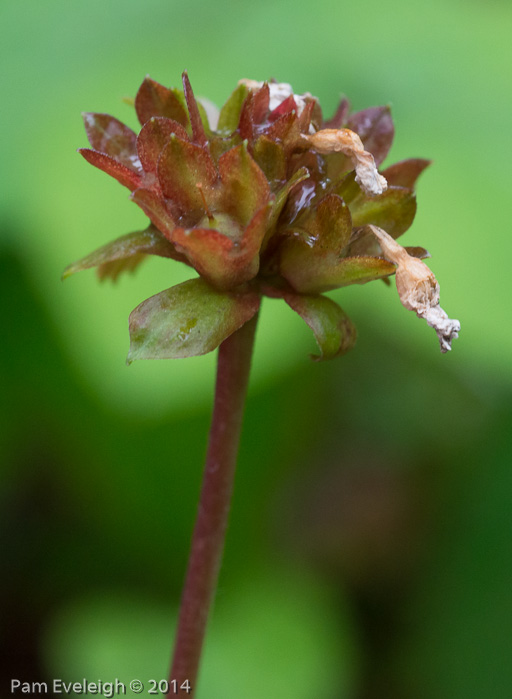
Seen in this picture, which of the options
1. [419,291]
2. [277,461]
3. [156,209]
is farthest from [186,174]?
[277,461]

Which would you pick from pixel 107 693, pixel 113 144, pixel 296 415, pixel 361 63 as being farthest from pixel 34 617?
pixel 361 63

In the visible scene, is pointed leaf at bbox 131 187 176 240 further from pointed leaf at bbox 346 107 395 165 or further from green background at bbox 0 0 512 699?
green background at bbox 0 0 512 699

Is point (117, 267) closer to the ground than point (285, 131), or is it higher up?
closer to the ground

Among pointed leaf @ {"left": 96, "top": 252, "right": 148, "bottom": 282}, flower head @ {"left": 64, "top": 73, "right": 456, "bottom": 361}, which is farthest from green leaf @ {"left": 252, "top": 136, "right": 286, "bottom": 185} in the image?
pointed leaf @ {"left": 96, "top": 252, "right": 148, "bottom": 282}

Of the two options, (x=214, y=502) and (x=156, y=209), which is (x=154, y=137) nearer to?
(x=156, y=209)

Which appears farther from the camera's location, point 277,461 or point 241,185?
point 277,461

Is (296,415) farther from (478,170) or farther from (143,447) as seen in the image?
(478,170)
